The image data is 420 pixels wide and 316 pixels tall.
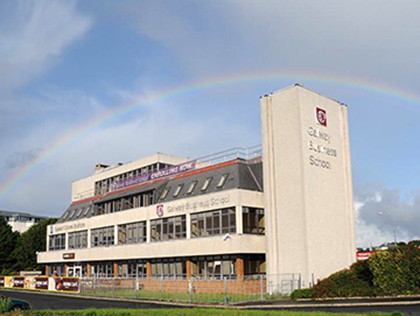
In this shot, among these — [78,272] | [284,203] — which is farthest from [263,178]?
[78,272]

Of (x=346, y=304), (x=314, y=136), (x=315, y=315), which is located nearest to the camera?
(x=315, y=315)

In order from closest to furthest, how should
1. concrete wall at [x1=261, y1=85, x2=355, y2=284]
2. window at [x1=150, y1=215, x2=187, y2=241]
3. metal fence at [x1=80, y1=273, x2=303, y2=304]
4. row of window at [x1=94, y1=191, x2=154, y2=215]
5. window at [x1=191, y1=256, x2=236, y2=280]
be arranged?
1. metal fence at [x1=80, y1=273, x2=303, y2=304]
2. concrete wall at [x1=261, y1=85, x2=355, y2=284]
3. window at [x1=191, y1=256, x2=236, y2=280]
4. window at [x1=150, y1=215, x2=187, y2=241]
5. row of window at [x1=94, y1=191, x2=154, y2=215]

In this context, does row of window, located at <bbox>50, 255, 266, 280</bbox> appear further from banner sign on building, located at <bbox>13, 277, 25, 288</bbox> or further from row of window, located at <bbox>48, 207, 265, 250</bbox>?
banner sign on building, located at <bbox>13, 277, 25, 288</bbox>

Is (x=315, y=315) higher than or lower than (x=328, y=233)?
lower

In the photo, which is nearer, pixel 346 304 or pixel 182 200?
pixel 346 304

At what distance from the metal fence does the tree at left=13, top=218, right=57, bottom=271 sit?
4281 cm

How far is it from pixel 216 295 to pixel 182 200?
43.2 ft

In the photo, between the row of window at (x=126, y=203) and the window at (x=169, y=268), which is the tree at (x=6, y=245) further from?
the window at (x=169, y=268)

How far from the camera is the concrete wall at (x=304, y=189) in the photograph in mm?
37312

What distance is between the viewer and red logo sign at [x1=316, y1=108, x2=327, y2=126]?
40.3 metres

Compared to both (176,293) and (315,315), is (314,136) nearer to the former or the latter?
(176,293)

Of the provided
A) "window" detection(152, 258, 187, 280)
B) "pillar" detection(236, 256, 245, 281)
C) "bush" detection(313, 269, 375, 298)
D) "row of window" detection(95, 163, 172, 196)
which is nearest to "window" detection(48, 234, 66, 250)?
"row of window" detection(95, 163, 172, 196)

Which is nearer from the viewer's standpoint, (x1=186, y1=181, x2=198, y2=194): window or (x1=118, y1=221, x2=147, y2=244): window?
(x1=186, y1=181, x2=198, y2=194): window

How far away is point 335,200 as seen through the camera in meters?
40.3
